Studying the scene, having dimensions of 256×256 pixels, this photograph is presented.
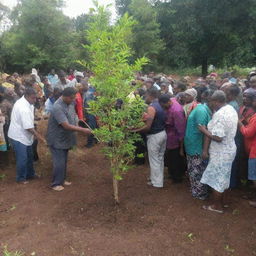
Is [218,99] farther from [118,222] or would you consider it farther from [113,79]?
[118,222]

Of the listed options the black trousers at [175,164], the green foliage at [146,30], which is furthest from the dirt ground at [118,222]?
the green foliage at [146,30]

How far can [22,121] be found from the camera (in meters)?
5.55

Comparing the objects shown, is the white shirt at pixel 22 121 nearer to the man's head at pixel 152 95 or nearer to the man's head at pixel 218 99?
the man's head at pixel 152 95

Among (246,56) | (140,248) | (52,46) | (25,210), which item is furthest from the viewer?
(52,46)

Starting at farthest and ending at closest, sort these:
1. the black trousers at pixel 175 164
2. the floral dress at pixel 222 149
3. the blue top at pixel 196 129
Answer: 1. the black trousers at pixel 175 164
2. the blue top at pixel 196 129
3. the floral dress at pixel 222 149

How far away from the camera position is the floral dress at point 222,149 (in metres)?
4.36

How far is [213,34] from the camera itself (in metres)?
23.7

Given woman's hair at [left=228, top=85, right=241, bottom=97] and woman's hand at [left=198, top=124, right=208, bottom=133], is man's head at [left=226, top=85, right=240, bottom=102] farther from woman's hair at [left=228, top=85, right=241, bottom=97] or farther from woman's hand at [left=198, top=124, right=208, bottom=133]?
woman's hand at [left=198, top=124, right=208, bottom=133]

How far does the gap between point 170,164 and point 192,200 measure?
927 mm

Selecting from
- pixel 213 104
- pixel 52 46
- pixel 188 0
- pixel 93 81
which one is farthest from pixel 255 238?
pixel 52 46

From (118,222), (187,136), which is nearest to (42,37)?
(187,136)

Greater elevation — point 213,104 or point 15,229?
point 213,104

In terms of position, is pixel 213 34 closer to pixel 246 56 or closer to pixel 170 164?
pixel 246 56

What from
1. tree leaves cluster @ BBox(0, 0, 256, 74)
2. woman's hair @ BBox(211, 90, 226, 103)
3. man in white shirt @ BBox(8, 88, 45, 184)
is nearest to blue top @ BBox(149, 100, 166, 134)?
woman's hair @ BBox(211, 90, 226, 103)
